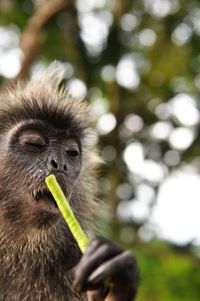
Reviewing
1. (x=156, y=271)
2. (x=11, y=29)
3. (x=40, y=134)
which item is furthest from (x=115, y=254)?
(x=11, y=29)

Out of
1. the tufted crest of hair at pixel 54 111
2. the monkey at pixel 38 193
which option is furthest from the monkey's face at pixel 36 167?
the tufted crest of hair at pixel 54 111

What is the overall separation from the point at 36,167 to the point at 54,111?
2.46 ft

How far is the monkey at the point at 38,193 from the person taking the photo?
5.64m

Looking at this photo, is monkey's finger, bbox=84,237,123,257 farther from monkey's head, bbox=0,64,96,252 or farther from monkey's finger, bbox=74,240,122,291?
monkey's head, bbox=0,64,96,252

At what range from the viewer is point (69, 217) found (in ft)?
13.5

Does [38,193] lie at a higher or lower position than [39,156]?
lower

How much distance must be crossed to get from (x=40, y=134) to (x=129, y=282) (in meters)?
2.18

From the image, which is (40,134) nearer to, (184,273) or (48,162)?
(48,162)

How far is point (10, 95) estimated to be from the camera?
6.60 metres

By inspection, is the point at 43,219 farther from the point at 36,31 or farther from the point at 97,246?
the point at 36,31

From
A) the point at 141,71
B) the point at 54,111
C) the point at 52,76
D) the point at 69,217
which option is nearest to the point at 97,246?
the point at 69,217

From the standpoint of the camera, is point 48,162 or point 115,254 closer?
point 115,254

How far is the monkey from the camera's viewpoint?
18.5 ft

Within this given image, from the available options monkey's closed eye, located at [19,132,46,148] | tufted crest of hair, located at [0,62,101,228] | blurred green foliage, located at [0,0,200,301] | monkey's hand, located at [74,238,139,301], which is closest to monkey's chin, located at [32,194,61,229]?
monkey's closed eye, located at [19,132,46,148]
